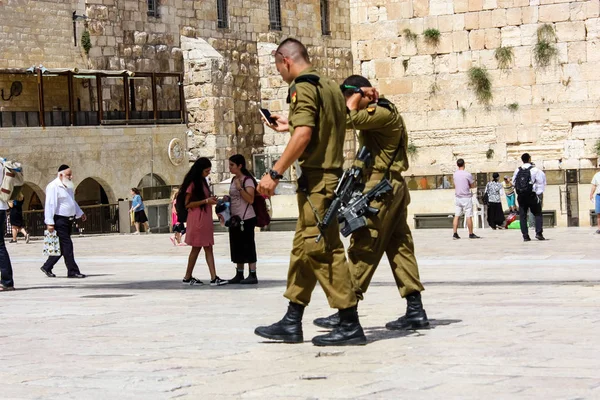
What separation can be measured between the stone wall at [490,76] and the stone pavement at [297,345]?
1255 cm

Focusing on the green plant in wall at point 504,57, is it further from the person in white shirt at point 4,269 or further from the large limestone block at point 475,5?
the person in white shirt at point 4,269

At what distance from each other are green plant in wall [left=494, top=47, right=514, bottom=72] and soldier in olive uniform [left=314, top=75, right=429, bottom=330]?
1835 centimetres

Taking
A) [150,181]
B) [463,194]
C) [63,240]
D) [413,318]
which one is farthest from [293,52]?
[150,181]

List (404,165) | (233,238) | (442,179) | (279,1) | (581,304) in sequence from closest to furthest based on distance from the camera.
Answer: (404,165), (581,304), (233,238), (442,179), (279,1)

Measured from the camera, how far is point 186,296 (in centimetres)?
1171

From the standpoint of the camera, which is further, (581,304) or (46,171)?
(46,171)

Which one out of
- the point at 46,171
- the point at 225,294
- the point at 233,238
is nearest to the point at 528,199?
the point at 233,238

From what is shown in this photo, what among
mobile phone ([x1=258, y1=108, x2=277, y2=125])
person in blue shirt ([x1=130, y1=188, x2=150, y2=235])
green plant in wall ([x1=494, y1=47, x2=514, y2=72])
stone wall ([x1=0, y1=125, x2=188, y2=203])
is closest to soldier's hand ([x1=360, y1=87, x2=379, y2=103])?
mobile phone ([x1=258, y1=108, x2=277, y2=125])

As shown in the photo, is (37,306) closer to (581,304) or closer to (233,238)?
(233,238)

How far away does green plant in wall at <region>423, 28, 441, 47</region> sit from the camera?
2662cm

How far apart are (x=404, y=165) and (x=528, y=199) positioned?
38.0 feet

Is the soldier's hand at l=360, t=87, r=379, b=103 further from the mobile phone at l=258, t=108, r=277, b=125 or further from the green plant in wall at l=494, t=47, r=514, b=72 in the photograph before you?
the green plant in wall at l=494, t=47, r=514, b=72

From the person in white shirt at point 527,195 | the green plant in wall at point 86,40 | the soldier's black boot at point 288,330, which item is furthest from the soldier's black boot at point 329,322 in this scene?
the green plant in wall at point 86,40

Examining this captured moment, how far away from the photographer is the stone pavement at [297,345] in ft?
20.2
